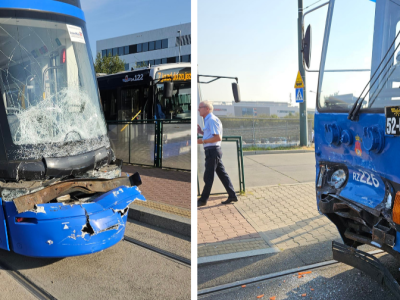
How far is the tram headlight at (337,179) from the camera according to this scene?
3.87 m

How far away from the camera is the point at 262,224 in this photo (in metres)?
5.72

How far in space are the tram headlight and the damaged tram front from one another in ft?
7.14

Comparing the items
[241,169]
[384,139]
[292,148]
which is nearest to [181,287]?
[384,139]

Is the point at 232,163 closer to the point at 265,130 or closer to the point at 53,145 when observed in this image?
the point at 53,145

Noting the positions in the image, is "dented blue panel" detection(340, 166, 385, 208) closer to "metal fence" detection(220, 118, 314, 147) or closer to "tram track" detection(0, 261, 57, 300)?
"tram track" detection(0, 261, 57, 300)

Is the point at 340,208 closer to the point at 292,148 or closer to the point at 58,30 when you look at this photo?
the point at 58,30

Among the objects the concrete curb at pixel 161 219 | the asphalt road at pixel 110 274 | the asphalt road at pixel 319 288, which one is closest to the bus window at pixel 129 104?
the concrete curb at pixel 161 219

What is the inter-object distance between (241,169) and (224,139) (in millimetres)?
695

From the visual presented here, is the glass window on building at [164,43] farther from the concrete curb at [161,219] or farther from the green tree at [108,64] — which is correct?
the concrete curb at [161,219]

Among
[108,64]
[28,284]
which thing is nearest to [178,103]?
[28,284]

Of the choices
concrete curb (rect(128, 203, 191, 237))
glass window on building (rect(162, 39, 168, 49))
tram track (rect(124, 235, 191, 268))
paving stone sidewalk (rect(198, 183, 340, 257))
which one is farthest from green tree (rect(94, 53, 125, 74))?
tram track (rect(124, 235, 191, 268))

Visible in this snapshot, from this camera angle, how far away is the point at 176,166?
404 inches

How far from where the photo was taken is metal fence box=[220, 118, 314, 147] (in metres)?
17.4

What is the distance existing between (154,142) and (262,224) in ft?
18.6
